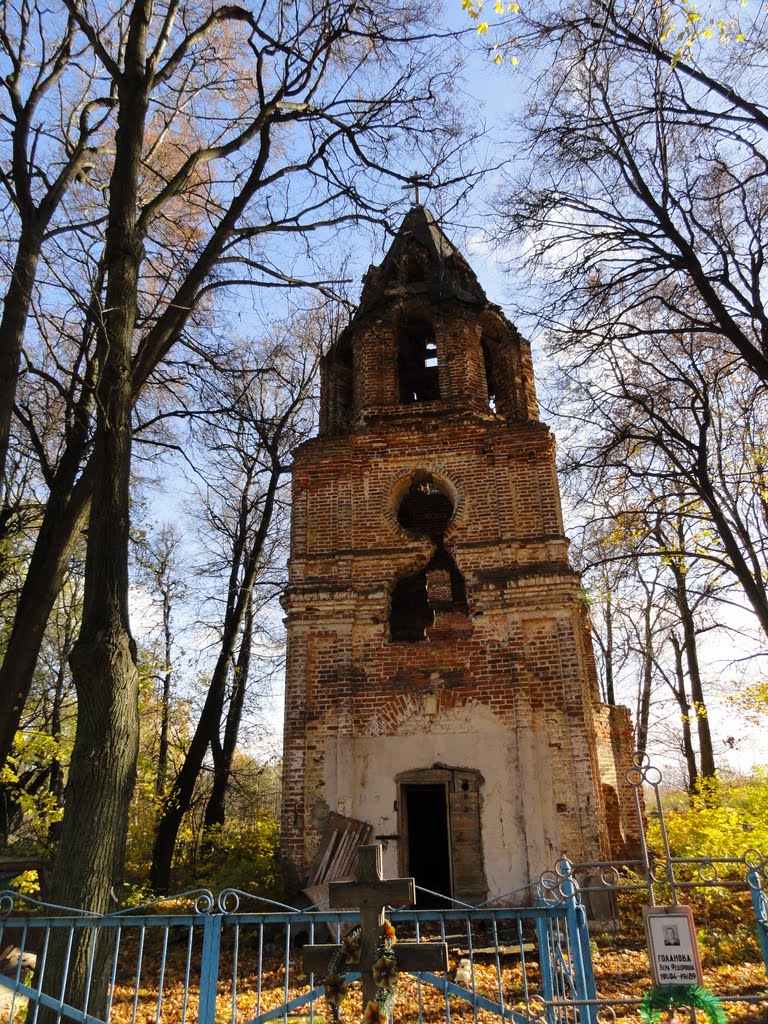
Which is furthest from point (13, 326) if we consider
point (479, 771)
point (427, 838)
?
point (427, 838)

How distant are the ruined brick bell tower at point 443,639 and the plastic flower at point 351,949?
5759 mm

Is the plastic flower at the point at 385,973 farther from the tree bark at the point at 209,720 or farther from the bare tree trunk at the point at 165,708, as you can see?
the bare tree trunk at the point at 165,708

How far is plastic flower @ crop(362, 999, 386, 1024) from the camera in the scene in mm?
3872

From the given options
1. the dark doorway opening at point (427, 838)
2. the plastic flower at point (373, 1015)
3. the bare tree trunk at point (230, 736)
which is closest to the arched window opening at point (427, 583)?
the dark doorway opening at point (427, 838)

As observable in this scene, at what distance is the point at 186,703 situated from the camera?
806 inches

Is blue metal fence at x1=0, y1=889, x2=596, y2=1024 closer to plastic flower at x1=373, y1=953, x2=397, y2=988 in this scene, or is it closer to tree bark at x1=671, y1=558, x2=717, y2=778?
plastic flower at x1=373, y1=953, x2=397, y2=988

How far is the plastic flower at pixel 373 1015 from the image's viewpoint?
3872 mm

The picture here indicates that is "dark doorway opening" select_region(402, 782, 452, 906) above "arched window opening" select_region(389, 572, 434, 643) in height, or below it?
below

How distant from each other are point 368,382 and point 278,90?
6.04 metres

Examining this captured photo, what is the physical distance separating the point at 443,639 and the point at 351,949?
6.79m

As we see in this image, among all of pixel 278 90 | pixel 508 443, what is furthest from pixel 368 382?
pixel 278 90

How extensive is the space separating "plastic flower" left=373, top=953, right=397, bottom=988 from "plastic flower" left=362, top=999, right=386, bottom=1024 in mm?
234

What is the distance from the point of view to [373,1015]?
388cm

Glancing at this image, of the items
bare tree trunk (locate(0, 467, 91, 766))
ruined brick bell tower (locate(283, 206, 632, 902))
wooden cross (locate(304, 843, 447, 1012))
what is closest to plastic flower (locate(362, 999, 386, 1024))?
wooden cross (locate(304, 843, 447, 1012))
